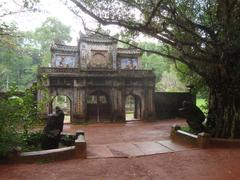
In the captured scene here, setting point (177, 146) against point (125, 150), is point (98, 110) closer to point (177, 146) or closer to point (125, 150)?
point (177, 146)

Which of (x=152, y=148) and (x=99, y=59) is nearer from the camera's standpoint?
(x=152, y=148)

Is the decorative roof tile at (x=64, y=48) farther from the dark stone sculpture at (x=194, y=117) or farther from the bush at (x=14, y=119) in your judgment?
the bush at (x=14, y=119)

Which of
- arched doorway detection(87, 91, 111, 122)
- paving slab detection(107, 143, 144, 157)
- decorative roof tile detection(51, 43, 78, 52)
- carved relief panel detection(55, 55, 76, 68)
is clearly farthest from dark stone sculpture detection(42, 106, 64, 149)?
decorative roof tile detection(51, 43, 78, 52)

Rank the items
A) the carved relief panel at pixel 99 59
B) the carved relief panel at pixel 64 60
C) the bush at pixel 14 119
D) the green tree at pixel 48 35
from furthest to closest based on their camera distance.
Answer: the green tree at pixel 48 35
the carved relief panel at pixel 64 60
the carved relief panel at pixel 99 59
the bush at pixel 14 119

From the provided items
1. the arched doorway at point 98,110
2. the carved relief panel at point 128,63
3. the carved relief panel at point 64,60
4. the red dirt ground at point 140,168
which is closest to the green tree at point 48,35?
the carved relief panel at point 64,60

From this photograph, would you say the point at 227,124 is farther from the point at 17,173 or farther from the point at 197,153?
the point at 17,173

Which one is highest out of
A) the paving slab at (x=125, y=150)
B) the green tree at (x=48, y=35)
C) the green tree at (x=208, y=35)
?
the green tree at (x=48, y=35)

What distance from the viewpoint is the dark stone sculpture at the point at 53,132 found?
951cm

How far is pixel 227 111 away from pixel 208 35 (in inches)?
114

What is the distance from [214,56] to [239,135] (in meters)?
3.03

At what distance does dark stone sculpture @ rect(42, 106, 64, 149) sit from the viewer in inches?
374

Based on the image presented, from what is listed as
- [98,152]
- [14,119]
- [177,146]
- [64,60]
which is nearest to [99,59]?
[64,60]

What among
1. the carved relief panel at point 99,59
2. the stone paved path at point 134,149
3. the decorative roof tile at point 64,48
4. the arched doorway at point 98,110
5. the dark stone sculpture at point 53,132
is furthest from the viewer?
the decorative roof tile at point 64,48

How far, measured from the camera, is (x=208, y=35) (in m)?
11.1
